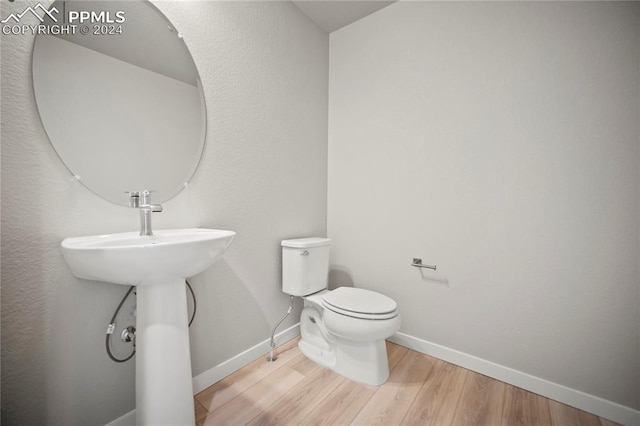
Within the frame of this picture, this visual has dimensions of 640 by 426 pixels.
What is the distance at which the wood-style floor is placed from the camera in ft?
3.80

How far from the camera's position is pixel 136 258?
0.76 metres

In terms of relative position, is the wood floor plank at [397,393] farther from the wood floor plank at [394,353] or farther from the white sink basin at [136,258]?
the white sink basin at [136,258]

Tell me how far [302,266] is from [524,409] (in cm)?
131

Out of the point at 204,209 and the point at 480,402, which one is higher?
the point at 204,209

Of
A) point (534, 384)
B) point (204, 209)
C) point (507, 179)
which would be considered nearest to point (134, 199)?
point (204, 209)

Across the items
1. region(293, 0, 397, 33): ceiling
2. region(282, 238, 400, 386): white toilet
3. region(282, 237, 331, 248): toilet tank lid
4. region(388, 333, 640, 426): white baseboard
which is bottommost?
region(388, 333, 640, 426): white baseboard

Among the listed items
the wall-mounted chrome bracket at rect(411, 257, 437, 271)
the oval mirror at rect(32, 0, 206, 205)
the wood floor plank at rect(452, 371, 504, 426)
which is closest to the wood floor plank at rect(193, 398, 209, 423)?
the oval mirror at rect(32, 0, 206, 205)

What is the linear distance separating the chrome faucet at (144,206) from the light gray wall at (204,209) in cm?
8

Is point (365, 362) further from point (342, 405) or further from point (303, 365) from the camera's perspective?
point (303, 365)

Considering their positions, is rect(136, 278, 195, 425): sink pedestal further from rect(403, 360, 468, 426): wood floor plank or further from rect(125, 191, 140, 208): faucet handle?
rect(403, 360, 468, 426): wood floor plank

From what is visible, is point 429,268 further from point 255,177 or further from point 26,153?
point 26,153

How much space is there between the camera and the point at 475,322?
151cm

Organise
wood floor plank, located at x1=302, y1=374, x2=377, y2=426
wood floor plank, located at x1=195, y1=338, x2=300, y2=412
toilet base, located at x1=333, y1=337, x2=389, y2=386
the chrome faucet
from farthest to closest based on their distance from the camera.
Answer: toilet base, located at x1=333, y1=337, x2=389, y2=386 → wood floor plank, located at x1=195, y1=338, x2=300, y2=412 → wood floor plank, located at x1=302, y1=374, x2=377, y2=426 → the chrome faucet

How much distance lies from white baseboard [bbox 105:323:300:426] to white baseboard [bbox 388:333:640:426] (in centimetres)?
92
